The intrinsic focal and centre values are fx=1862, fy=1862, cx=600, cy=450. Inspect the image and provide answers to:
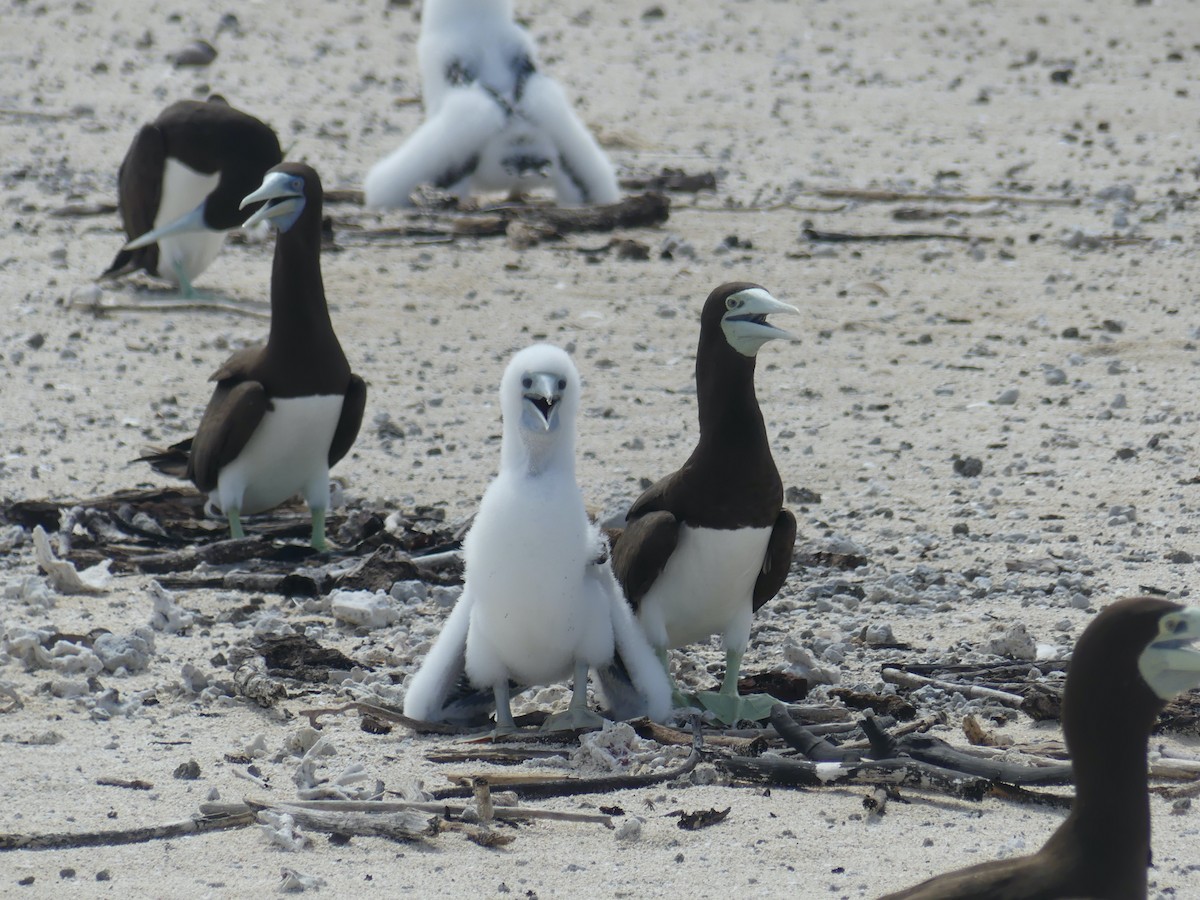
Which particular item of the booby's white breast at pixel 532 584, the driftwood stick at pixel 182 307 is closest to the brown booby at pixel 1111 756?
the booby's white breast at pixel 532 584

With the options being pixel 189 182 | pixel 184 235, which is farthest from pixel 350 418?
pixel 189 182

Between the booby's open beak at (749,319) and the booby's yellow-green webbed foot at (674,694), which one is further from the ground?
the booby's open beak at (749,319)

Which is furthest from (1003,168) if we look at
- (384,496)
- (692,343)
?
(384,496)

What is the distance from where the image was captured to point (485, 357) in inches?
408

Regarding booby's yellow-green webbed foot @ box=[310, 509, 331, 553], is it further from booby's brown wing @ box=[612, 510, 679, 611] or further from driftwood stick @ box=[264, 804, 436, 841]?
driftwood stick @ box=[264, 804, 436, 841]

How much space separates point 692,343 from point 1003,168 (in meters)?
5.12

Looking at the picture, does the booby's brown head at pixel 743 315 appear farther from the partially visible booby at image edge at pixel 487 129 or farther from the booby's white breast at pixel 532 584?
the partially visible booby at image edge at pixel 487 129

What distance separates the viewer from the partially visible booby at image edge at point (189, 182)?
11.5 meters

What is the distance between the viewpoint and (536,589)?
5371 mm

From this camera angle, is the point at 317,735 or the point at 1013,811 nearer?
the point at 1013,811

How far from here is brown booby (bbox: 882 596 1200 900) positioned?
3504 millimetres

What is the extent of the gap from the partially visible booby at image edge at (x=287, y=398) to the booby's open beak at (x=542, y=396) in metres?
2.34

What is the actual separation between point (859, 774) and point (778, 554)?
891 millimetres

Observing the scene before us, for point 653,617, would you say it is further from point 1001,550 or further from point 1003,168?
point 1003,168
